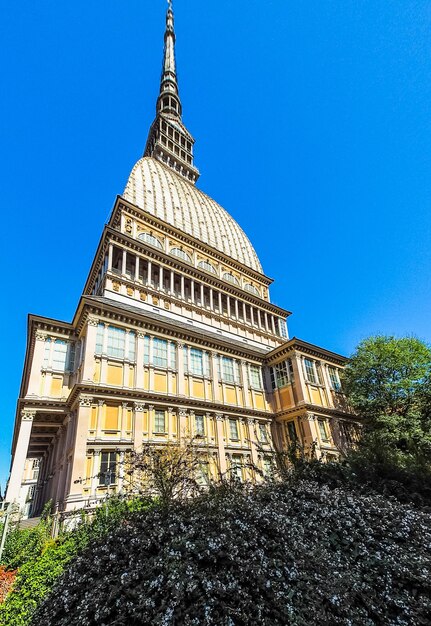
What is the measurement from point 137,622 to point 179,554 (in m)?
1.18

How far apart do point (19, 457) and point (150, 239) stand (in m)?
26.4

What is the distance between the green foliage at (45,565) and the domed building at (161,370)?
1.98 m

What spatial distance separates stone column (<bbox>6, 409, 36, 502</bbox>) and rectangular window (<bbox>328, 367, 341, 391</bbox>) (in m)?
28.9

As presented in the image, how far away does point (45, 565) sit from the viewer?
9.23 metres

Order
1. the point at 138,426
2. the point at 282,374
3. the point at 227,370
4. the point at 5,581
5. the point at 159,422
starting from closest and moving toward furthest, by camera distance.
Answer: the point at 5,581, the point at 138,426, the point at 159,422, the point at 227,370, the point at 282,374

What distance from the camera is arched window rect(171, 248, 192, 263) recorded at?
3908 cm

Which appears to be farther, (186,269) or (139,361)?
(186,269)

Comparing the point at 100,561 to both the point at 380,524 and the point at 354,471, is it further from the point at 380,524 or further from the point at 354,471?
the point at 354,471

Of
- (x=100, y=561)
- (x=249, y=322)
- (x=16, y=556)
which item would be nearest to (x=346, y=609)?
(x=100, y=561)

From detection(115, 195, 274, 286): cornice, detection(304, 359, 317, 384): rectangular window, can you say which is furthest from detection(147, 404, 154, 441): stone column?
detection(115, 195, 274, 286): cornice

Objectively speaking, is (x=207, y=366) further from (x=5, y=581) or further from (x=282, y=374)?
(x=5, y=581)

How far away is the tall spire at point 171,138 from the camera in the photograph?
60.0m

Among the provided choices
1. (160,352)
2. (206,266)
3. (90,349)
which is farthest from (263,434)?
(206,266)

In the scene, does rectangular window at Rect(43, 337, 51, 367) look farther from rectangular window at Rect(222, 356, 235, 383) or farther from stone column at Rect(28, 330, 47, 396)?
rectangular window at Rect(222, 356, 235, 383)
